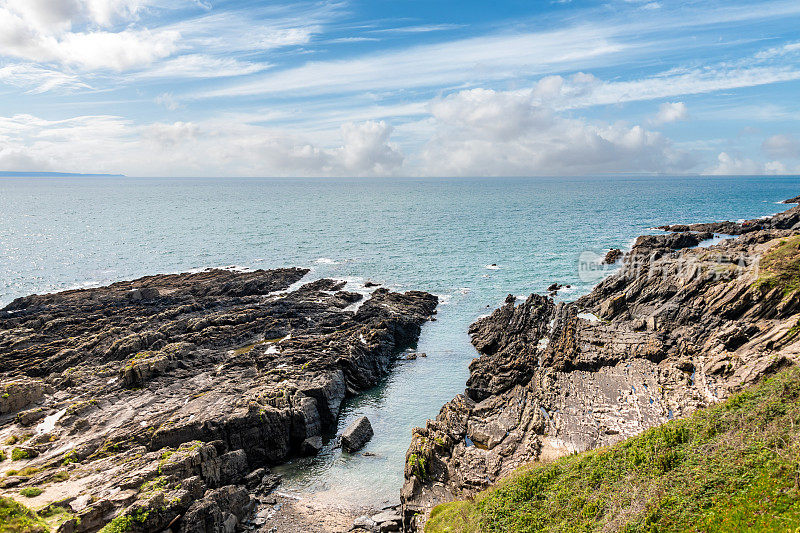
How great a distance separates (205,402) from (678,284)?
5702 centimetres

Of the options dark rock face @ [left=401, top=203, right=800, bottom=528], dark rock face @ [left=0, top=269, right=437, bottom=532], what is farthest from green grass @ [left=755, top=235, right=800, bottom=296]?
dark rock face @ [left=0, top=269, right=437, bottom=532]

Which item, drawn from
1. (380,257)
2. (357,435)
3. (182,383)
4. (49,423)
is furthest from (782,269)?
(49,423)

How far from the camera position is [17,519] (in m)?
24.6

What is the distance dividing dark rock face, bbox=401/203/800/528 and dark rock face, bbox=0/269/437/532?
40.6ft

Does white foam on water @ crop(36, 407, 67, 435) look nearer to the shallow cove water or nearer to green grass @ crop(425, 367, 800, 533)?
the shallow cove water

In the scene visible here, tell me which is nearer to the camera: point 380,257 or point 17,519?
point 17,519

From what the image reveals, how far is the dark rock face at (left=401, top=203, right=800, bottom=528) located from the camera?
111ft

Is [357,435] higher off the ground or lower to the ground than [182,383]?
lower

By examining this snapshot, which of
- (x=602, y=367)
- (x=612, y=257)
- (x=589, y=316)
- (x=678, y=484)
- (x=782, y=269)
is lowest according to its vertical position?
(x=602, y=367)

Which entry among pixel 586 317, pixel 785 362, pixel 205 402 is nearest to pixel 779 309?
pixel 785 362

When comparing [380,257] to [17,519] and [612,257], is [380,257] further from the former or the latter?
[17,519]

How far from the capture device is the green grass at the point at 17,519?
24062mm

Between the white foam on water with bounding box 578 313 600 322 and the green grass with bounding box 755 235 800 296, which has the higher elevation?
the green grass with bounding box 755 235 800 296

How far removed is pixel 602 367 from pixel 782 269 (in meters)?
24.0
